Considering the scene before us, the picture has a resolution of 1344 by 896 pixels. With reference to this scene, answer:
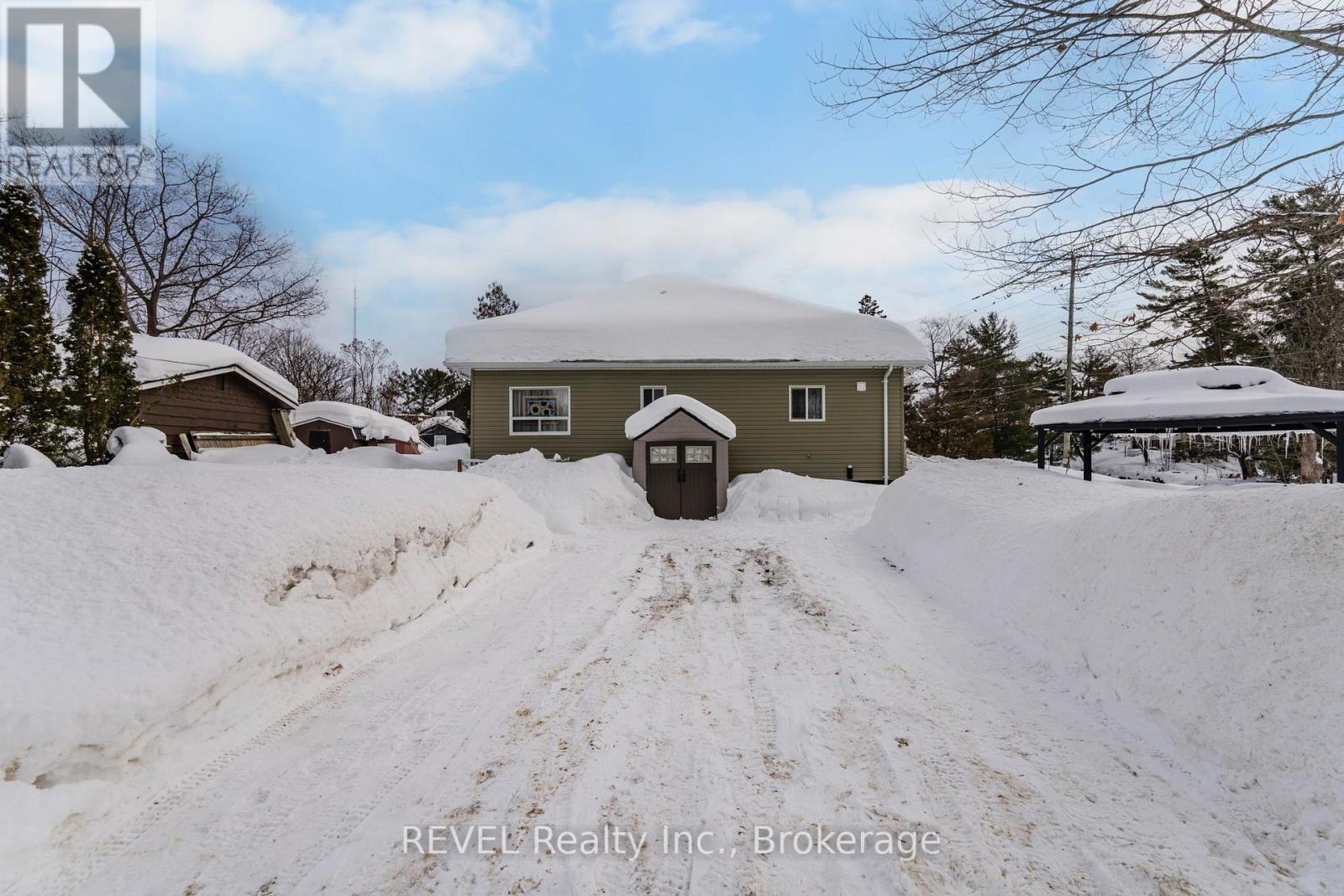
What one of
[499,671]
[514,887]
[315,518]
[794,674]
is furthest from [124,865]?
[794,674]

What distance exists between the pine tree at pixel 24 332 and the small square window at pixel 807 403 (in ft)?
45.8

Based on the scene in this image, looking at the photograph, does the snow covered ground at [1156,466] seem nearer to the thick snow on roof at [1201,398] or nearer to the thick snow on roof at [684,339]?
the thick snow on roof at [1201,398]

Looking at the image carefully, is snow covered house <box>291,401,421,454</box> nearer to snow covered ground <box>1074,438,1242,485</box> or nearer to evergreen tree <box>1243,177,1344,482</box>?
evergreen tree <box>1243,177,1344,482</box>

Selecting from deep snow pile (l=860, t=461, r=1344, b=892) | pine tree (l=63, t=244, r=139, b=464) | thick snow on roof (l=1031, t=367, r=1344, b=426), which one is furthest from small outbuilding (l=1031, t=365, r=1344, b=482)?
pine tree (l=63, t=244, r=139, b=464)

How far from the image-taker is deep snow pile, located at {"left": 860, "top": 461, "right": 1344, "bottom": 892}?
2.34 meters

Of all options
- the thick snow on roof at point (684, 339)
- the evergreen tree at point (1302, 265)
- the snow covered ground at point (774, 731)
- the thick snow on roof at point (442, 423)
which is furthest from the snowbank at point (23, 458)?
the thick snow on roof at point (442, 423)

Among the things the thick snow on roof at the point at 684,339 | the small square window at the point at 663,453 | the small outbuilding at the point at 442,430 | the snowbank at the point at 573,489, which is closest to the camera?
the snowbank at the point at 573,489

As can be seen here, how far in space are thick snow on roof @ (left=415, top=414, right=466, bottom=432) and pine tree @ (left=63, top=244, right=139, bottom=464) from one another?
3408 cm

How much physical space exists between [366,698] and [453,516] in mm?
2799

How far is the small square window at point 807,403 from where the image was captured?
1484cm

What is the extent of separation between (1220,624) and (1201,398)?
9442mm

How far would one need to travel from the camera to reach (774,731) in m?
2.97

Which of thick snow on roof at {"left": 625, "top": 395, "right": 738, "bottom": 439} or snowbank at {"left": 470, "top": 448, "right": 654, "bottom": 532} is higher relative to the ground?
thick snow on roof at {"left": 625, "top": 395, "right": 738, "bottom": 439}

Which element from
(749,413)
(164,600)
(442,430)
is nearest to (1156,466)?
(749,413)
